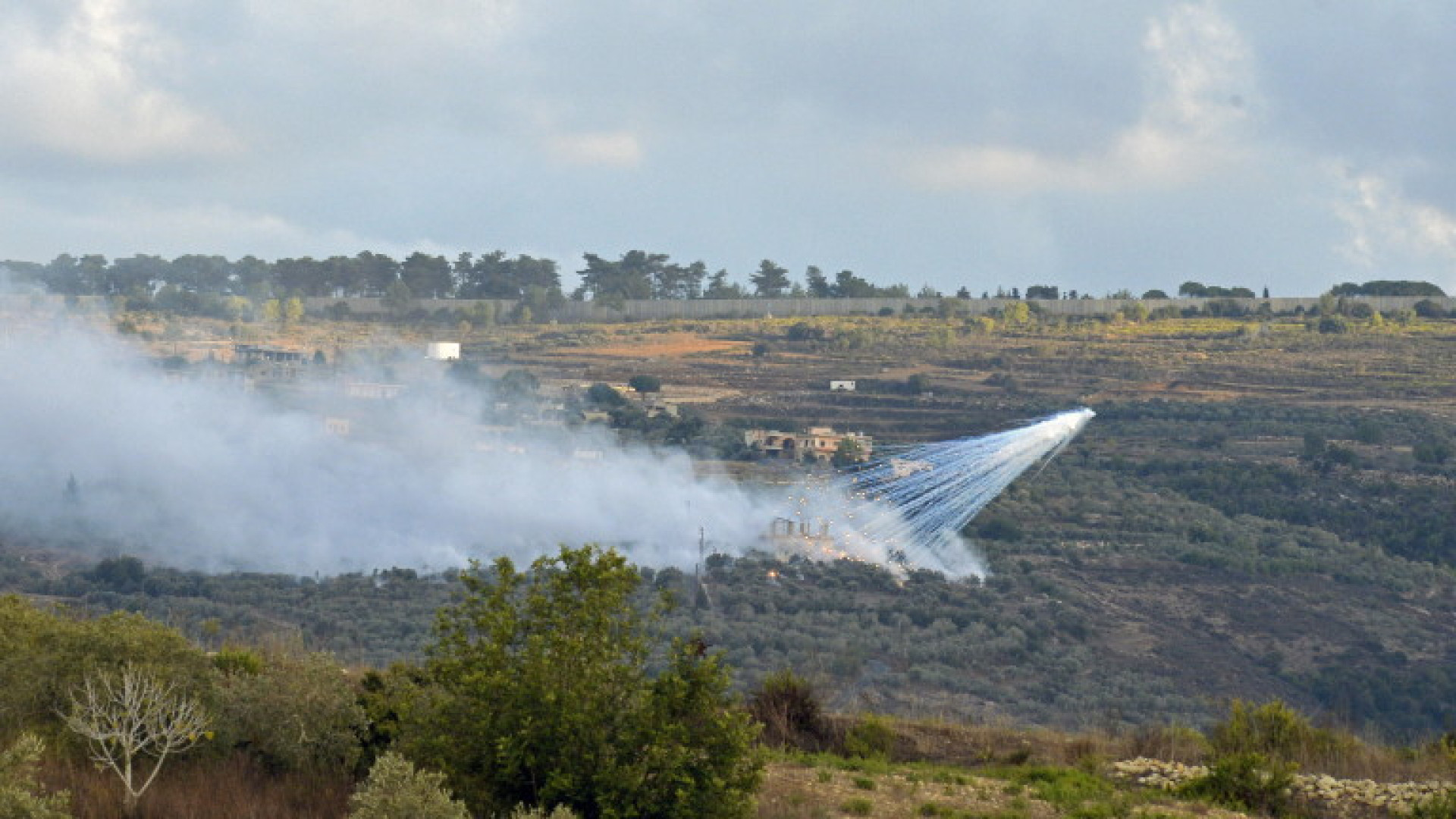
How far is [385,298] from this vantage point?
10044 centimetres

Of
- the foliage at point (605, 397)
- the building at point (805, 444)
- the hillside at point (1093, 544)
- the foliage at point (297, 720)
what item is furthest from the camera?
the foliage at point (605, 397)

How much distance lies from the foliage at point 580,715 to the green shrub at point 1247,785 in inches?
237

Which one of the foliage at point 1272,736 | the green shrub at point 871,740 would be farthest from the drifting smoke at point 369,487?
the green shrub at point 871,740

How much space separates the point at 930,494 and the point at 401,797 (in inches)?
1899

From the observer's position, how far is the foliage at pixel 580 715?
12.8 m

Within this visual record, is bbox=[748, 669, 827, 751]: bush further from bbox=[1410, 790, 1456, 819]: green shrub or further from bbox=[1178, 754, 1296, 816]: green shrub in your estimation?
bbox=[1410, 790, 1456, 819]: green shrub

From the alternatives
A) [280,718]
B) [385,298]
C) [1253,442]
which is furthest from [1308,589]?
[385,298]

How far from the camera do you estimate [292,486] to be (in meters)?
53.5

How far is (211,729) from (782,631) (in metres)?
24.2

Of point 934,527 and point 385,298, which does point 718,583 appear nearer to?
point 934,527

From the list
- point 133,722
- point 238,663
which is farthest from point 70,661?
point 238,663

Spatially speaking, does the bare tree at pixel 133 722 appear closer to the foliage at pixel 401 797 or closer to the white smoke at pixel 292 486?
the foliage at pixel 401 797

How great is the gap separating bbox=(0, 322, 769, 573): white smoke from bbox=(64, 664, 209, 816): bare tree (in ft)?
105

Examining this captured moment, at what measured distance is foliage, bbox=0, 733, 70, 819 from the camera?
419 inches
